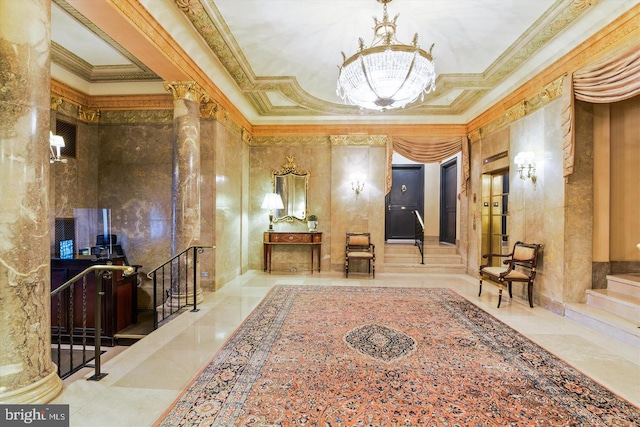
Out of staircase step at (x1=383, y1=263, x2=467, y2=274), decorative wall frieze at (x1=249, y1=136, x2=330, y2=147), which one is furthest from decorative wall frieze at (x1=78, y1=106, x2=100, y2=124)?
staircase step at (x1=383, y1=263, x2=467, y2=274)

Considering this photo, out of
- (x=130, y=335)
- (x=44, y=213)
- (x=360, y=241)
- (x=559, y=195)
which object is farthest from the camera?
(x=360, y=241)

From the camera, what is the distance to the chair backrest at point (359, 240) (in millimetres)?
7207

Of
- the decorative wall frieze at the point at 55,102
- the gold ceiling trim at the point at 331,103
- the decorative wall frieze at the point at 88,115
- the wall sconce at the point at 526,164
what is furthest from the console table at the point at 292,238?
the decorative wall frieze at the point at 55,102

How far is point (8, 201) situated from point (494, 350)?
4.27 m

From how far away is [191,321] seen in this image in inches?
156

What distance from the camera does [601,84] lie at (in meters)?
3.67

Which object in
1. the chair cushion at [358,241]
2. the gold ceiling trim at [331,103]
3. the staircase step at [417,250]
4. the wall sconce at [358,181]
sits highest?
the gold ceiling trim at [331,103]

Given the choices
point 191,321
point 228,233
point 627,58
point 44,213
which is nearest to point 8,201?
point 44,213

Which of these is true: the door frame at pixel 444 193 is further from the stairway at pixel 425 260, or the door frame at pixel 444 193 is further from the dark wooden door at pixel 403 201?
the stairway at pixel 425 260

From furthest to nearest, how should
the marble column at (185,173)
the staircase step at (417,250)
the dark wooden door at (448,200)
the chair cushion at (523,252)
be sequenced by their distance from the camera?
the dark wooden door at (448,200), the staircase step at (417,250), the chair cushion at (523,252), the marble column at (185,173)

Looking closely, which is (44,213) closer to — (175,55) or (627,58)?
(175,55)

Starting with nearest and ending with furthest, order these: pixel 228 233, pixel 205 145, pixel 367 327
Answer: pixel 367 327
pixel 205 145
pixel 228 233

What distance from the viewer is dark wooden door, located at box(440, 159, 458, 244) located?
912cm

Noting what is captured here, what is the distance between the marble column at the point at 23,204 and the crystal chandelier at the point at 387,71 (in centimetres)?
265
